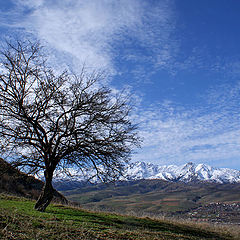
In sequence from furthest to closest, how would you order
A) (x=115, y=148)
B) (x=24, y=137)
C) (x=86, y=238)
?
(x=115, y=148), (x=24, y=137), (x=86, y=238)

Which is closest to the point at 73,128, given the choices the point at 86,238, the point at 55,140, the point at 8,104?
the point at 55,140

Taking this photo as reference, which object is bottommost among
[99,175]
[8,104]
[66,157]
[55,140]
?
[99,175]

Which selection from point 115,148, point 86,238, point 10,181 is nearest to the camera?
point 86,238

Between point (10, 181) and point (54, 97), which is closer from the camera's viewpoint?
point (54, 97)

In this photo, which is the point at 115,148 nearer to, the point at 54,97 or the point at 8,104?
the point at 54,97

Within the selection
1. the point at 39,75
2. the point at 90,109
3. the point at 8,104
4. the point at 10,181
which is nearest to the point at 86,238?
the point at 90,109

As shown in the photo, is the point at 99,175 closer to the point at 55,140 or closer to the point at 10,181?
the point at 55,140

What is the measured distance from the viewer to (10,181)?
98.1ft

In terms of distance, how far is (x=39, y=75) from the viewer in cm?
1647

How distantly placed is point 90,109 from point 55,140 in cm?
310

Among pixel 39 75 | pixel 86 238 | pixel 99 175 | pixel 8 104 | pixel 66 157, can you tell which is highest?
pixel 39 75

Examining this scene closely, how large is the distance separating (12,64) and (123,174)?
10317mm

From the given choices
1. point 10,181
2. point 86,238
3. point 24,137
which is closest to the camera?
point 86,238

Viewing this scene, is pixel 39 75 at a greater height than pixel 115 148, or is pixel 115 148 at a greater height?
pixel 39 75
